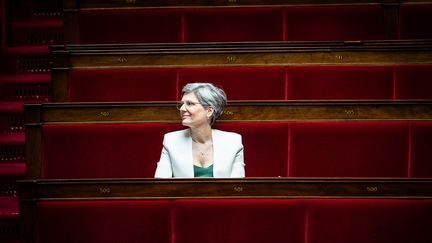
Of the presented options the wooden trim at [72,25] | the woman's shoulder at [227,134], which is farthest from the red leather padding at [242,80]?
the wooden trim at [72,25]

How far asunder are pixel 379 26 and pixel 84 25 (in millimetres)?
399

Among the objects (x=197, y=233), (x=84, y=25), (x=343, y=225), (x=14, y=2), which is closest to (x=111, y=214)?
(x=197, y=233)

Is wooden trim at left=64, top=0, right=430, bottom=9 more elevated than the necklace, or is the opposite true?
wooden trim at left=64, top=0, right=430, bottom=9

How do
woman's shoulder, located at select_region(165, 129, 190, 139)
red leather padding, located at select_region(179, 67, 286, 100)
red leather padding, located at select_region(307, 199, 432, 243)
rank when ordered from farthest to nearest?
1. red leather padding, located at select_region(179, 67, 286, 100)
2. woman's shoulder, located at select_region(165, 129, 190, 139)
3. red leather padding, located at select_region(307, 199, 432, 243)

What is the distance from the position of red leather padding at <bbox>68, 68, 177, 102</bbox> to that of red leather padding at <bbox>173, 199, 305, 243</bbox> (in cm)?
23

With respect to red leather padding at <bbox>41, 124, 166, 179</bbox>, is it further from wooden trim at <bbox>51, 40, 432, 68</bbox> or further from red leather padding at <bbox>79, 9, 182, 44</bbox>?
red leather padding at <bbox>79, 9, 182, 44</bbox>

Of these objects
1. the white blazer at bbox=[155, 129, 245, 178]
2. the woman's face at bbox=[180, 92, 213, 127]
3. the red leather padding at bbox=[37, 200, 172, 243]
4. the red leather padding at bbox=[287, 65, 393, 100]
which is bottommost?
the red leather padding at bbox=[37, 200, 172, 243]

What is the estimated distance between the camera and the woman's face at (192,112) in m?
0.62


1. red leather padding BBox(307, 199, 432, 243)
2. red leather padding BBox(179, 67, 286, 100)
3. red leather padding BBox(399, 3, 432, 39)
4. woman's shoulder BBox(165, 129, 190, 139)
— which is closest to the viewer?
red leather padding BBox(307, 199, 432, 243)

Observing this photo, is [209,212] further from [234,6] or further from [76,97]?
[234,6]

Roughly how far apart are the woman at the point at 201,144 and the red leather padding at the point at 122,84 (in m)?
0.11

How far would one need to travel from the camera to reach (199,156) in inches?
25.1

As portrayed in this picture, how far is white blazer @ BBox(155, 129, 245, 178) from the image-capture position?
0.63m

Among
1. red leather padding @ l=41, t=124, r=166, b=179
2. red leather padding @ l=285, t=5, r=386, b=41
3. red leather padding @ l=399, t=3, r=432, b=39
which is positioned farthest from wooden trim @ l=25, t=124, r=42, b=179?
red leather padding @ l=399, t=3, r=432, b=39
